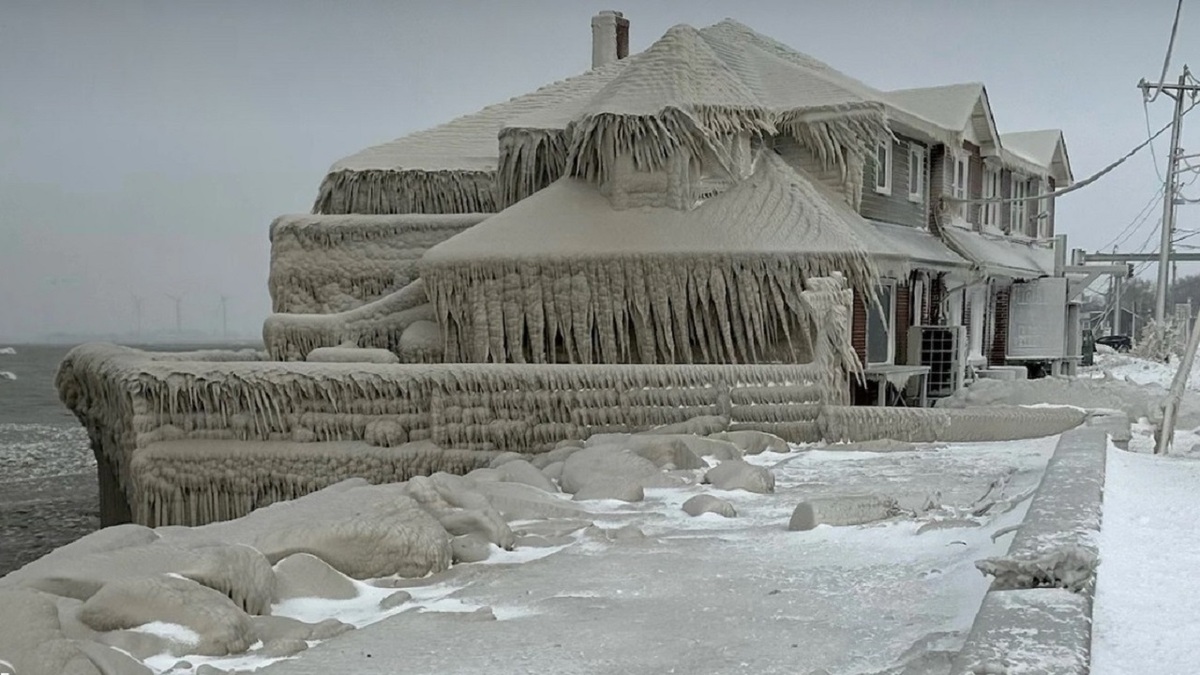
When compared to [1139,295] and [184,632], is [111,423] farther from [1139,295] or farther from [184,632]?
[1139,295]

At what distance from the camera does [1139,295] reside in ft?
252

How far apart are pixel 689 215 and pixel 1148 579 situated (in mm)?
11646

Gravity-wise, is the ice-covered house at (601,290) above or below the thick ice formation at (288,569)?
above

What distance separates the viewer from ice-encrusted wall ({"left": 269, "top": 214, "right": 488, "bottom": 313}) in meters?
18.2

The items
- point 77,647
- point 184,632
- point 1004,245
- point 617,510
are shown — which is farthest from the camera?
point 1004,245

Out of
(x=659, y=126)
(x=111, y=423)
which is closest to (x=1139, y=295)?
(x=659, y=126)

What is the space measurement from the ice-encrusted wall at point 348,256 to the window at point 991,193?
1226cm

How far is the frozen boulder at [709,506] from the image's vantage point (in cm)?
730

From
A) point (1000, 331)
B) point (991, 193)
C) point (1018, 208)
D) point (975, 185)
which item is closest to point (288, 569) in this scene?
point (975, 185)

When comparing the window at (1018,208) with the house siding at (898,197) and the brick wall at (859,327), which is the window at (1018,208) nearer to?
the house siding at (898,197)

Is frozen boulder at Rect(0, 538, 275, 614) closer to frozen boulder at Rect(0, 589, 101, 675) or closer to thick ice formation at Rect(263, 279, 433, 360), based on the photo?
frozen boulder at Rect(0, 589, 101, 675)

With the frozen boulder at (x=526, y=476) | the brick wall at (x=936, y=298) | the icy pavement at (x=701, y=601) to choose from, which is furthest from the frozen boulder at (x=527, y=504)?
the brick wall at (x=936, y=298)

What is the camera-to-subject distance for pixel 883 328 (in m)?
17.7

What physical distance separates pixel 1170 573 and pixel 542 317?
11.2 metres
